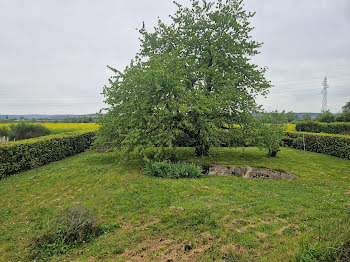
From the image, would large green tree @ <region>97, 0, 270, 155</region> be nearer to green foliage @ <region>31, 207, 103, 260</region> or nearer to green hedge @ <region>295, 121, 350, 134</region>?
green foliage @ <region>31, 207, 103, 260</region>

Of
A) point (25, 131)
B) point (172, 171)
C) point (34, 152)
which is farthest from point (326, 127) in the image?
point (25, 131)

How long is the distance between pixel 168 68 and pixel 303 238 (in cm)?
832

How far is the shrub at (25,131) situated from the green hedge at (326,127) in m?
28.1

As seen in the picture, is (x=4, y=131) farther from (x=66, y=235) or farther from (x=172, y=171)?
(x=66, y=235)

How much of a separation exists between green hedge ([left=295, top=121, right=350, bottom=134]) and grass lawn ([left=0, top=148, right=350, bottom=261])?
1428 centimetres

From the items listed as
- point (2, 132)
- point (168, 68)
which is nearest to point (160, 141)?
point (168, 68)

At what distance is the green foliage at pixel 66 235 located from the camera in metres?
3.96

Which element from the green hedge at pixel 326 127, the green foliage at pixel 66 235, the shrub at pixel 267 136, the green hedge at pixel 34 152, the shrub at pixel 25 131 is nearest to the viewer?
the green foliage at pixel 66 235

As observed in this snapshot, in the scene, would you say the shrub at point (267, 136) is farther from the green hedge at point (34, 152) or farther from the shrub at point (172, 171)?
the green hedge at point (34, 152)

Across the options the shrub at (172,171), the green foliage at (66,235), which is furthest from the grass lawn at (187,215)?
the shrub at (172,171)

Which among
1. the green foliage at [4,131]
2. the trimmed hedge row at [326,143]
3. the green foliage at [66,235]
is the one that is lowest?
the green foliage at [66,235]

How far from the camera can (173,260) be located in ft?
11.3

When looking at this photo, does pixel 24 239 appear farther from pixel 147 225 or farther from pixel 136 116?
pixel 136 116

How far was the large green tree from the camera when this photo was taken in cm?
962
